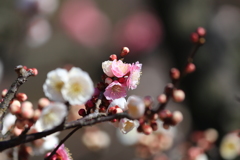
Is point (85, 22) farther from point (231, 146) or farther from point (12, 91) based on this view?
point (12, 91)

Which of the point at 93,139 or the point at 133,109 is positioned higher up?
the point at 93,139

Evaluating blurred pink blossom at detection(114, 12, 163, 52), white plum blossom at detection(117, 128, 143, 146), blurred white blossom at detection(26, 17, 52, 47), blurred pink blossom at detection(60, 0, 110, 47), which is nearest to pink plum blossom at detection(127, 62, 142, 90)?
white plum blossom at detection(117, 128, 143, 146)

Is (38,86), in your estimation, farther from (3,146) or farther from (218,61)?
(3,146)

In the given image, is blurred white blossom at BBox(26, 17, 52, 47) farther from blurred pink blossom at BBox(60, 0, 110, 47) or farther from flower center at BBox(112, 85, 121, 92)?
flower center at BBox(112, 85, 121, 92)

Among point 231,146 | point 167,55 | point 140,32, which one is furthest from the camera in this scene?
point 140,32

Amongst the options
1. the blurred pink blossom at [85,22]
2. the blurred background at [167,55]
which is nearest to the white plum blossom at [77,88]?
the blurred background at [167,55]

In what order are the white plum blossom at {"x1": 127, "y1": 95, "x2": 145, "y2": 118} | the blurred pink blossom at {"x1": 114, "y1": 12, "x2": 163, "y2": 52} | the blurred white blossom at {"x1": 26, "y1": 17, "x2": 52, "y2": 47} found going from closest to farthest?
the white plum blossom at {"x1": 127, "y1": 95, "x2": 145, "y2": 118} < the blurred white blossom at {"x1": 26, "y1": 17, "x2": 52, "y2": 47} < the blurred pink blossom at {"x1": 114, "y1": 12, "x2": 163, "y2": 52}

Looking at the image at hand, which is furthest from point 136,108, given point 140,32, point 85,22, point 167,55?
point 85,22
